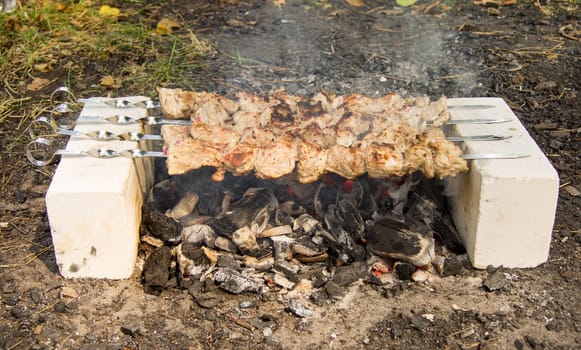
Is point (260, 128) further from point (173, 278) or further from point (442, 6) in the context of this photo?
point (442, 6)

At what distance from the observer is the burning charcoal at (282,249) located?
15.2ft

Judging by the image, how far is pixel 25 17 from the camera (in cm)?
821

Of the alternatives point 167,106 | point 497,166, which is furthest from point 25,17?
point 497,166

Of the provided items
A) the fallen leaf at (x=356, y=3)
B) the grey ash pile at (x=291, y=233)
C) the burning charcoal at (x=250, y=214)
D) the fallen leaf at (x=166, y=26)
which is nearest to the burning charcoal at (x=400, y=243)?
the grey ash pile at (x=291, y=233)

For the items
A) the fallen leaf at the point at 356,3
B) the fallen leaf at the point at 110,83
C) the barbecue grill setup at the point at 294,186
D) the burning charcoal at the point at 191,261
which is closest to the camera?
the barbecue grill setup at the point at 294,186

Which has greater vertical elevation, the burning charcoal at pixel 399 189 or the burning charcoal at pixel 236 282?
the burning charcoal at pixel 399 189

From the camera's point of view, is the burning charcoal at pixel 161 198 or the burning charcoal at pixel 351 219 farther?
the burning charcoal at pixel 161 198

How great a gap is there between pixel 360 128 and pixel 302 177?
0.58 meters

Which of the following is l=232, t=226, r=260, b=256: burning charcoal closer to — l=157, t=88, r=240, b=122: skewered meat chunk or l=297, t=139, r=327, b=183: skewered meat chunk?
l=297, t=139, r=327, b=183: skewered meat chunk

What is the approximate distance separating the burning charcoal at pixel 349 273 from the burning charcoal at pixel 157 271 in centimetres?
111

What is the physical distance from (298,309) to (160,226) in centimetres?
115

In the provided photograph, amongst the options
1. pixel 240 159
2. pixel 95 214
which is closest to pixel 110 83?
pixel 95 214

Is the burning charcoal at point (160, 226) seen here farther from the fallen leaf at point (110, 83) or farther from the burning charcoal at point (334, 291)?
the fallen leaf at point (110, 83)

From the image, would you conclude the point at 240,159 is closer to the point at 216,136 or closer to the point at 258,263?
the point at 216,136
